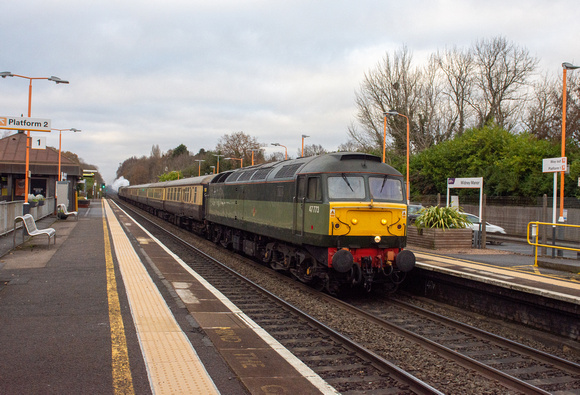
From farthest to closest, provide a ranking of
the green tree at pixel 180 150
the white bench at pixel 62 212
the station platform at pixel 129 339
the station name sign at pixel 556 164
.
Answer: the green tree at pixel 180 150 < the white bench at pixel 62 212 < the station name sign at pixel 556 164 < the station platform at pixel 129 339

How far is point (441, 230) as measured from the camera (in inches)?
604

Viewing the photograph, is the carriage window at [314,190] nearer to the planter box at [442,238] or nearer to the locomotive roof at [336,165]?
the locomotive roof at [336,165]

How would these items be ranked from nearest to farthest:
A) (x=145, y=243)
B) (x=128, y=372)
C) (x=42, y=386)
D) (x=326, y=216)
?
(x=42, y=386), (x=128, y=372), (x=326, y=216), (x=145, y=243)

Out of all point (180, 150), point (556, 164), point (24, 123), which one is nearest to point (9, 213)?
point (24, 123)

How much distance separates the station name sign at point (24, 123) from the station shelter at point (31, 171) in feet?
49.1

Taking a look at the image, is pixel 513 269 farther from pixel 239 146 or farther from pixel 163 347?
pixel 239 146

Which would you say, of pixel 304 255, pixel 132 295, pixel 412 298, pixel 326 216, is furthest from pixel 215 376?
pixel 412 298

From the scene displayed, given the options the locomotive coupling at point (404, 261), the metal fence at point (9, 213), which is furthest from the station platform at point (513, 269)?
the metal fence at point (9, 213)

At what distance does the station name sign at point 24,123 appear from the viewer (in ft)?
56.4

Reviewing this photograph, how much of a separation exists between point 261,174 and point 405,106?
32742mm

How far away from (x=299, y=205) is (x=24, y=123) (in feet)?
42.3

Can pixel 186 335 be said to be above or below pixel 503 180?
below

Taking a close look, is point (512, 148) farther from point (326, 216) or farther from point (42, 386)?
point (42, 386)

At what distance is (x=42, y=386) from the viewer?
463 centimetres
